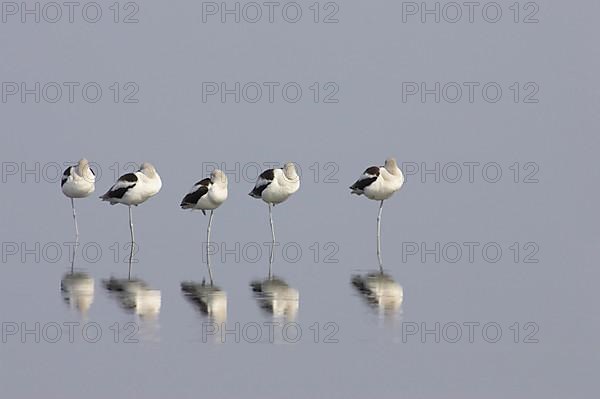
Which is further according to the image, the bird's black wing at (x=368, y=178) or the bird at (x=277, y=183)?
the bird's black wing at (x=368, y=178)

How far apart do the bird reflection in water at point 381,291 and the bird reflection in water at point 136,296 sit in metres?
3.48

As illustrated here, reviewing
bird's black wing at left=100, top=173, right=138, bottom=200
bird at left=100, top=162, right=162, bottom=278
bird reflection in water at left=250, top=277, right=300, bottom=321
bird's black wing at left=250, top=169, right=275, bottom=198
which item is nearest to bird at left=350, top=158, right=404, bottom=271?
bird's black wing at left=250, top=169, right=275, bottom=198

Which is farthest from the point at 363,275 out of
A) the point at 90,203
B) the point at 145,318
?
the point at 90,203

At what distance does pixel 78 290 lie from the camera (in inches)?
933

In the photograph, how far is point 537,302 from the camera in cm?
2308

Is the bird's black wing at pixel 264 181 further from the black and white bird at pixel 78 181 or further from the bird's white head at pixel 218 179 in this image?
the black and white bird at pixel 78 181

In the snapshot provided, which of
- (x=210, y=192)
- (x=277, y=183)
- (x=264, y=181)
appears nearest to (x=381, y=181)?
(x=277, y=183)

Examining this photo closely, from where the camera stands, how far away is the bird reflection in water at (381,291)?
22133 mm

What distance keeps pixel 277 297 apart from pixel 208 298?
1.16 metres

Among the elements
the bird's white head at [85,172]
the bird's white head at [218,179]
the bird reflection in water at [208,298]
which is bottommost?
the bird reflection in water at [208,298]

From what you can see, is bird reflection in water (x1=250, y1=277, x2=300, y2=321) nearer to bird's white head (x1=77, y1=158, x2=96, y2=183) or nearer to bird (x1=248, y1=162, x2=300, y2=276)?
bird (x1=248, y1=162, x2=300, y2=276)

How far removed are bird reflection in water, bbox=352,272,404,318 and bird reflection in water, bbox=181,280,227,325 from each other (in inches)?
94.8

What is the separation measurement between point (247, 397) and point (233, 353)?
82.1 inches

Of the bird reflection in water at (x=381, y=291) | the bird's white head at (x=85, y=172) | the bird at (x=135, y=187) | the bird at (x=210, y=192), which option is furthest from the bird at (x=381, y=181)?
the bird's white head at (x=85, y=172)
